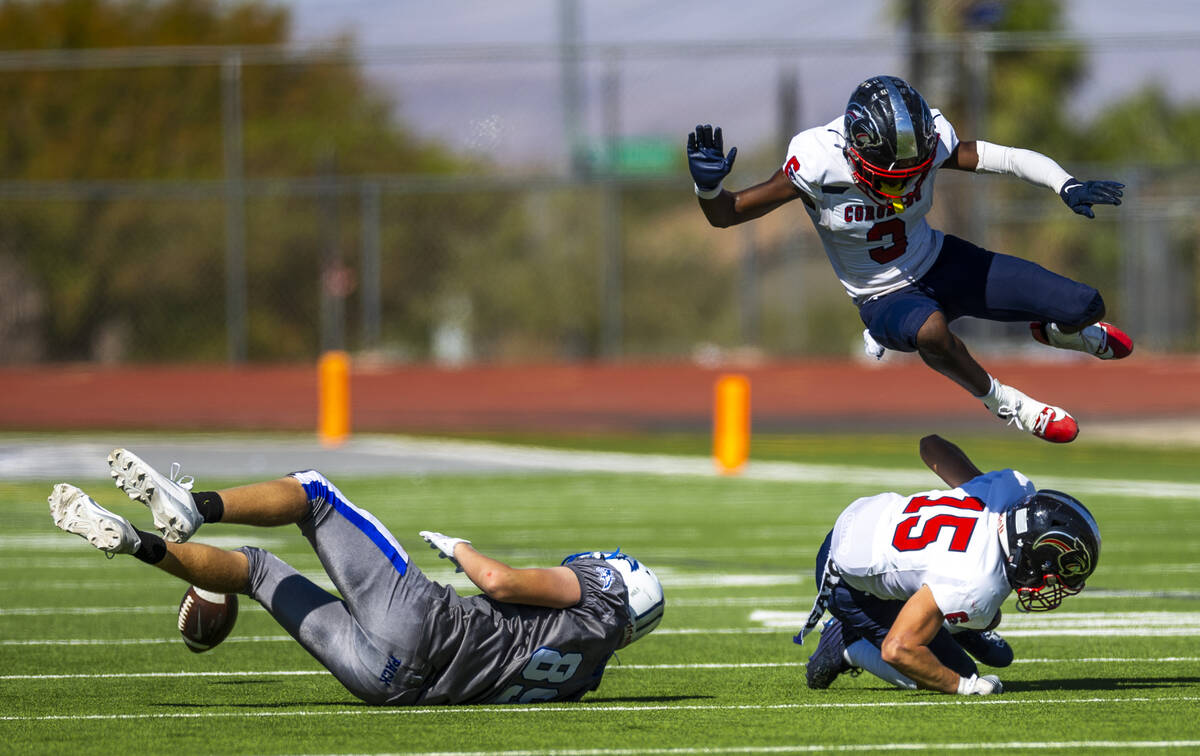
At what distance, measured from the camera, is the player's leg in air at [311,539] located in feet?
21.4

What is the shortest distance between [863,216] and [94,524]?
3.79m

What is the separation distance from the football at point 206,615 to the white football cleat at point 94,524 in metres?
0.51

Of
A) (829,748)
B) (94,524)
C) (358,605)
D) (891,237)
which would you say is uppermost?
(891,237)

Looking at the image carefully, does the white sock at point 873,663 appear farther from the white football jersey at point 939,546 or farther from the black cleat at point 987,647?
the black cleat at point 987,647

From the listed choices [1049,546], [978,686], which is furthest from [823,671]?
[1049,546]

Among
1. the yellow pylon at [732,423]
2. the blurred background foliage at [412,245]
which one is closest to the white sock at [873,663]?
the yellow pylon at [732,423]

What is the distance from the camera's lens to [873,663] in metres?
7.11

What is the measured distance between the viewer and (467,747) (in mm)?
5914

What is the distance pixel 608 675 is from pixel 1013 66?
118ft

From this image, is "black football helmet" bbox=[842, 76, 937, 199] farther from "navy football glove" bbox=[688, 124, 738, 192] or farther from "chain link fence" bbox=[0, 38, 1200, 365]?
"chain link fence" bbox=[0, 38, 1200, 365]

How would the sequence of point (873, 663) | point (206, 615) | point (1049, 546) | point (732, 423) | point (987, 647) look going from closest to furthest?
point (1049, 546)
point (206, 615)
point (873, 663)
point (987, 647)
point (732, 423)

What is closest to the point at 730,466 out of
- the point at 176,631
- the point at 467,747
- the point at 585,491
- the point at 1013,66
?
the point at 585,491

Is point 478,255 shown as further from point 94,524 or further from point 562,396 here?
point 94,524

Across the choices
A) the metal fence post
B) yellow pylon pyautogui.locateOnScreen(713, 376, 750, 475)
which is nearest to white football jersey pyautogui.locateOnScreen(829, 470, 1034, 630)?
yellow pylon pyautogui.locateOnScreen(713, 376, 750, 475)
